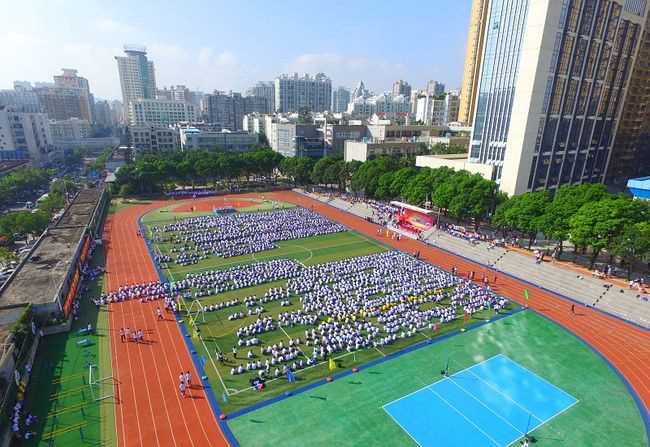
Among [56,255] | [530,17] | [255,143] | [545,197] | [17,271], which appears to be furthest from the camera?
[255,143]

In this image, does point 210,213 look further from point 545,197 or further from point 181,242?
point 545,197

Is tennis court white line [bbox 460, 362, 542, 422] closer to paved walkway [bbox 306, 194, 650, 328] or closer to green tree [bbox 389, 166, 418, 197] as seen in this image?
paved walkway [bbox 306, 194, 650, 328]

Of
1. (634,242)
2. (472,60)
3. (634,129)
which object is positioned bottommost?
(634,242)

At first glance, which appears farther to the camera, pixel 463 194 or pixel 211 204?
pixel 211 204

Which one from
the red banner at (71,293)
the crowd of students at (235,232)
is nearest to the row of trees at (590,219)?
the crowd of students at (235,232)

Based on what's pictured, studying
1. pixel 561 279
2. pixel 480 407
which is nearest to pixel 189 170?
pixel 561 279

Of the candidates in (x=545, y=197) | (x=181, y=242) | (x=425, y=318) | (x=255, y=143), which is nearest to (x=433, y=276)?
(x=425, y=318)

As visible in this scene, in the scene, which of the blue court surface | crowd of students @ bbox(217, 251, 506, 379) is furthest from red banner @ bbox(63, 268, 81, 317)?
the blue court surface

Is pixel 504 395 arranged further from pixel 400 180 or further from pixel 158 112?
pixel 158 112
